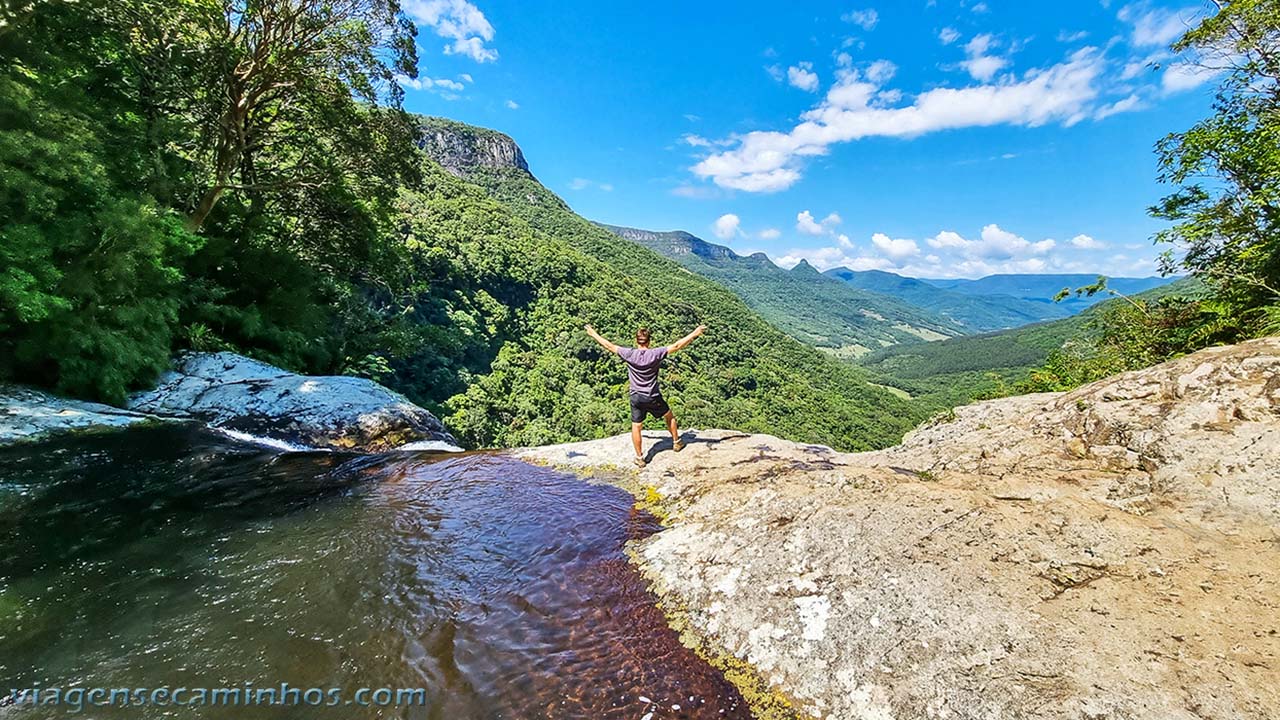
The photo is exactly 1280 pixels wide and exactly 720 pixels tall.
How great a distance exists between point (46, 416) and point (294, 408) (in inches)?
138

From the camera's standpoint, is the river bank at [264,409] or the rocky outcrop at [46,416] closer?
the rocky outcrop at [46,416]

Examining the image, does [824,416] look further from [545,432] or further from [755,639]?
[755,639]

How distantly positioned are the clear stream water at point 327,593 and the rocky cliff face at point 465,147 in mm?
185099

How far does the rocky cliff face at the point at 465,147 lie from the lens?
6855 inches

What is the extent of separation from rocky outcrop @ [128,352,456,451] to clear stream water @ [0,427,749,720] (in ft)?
8.38

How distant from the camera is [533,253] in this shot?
107188mm

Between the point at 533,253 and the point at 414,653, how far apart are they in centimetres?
10843

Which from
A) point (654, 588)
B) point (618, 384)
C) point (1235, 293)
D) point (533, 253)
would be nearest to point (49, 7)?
point (654, 588)

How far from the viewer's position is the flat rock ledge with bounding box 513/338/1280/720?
10.2ft

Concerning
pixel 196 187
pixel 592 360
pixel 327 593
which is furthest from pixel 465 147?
pixel 327 593

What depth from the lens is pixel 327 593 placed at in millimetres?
4699

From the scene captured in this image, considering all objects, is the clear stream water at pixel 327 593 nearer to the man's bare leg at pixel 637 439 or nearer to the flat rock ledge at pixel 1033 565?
the flat rock ledge at pixel 1033 565

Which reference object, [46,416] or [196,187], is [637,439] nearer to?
[46,416]

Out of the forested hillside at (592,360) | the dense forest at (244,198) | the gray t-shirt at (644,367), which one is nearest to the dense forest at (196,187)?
the dense forest at (244,198)
